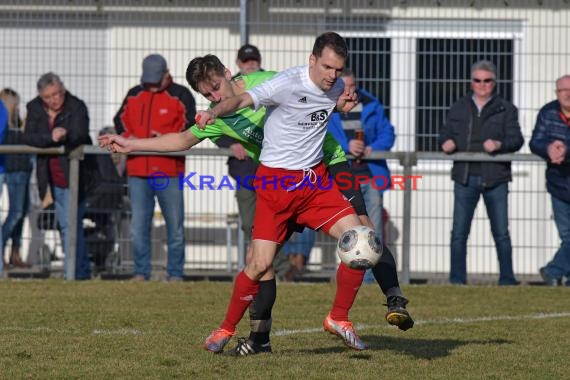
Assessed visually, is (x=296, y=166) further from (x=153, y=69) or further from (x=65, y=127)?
(x=65, y=127)

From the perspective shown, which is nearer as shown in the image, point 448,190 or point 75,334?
point 75,334

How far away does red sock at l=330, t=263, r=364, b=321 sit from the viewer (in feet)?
28.7

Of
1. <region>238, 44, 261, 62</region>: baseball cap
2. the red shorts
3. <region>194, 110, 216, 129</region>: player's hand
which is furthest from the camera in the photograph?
<region>238, 44, 261, 62</region>: baseball cap

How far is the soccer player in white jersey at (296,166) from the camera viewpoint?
8.22 meters

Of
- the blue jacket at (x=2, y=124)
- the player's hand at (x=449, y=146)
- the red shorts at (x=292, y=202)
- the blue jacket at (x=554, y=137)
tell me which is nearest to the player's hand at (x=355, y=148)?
the player's hand at (x=449, y=146)

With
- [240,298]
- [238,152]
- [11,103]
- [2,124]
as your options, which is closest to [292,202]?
[240,298]

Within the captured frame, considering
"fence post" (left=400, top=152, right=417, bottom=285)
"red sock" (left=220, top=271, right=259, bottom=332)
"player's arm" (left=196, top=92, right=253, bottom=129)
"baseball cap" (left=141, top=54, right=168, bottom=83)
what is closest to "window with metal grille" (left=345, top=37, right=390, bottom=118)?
"fence post" (left=400, top=152, right=417, bottom=285)

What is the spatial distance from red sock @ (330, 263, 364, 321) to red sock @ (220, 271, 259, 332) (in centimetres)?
56

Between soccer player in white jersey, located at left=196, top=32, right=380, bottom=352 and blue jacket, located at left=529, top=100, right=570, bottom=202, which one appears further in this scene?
blue jacket, located at left=529, top=100, right=570, bottom=202

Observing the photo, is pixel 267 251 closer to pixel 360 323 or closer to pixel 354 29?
pixel 360 323

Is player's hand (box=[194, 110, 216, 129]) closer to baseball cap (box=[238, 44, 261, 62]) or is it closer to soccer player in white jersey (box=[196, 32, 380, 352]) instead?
soccer player in white jersey (box=[196, 32, 380, 352])

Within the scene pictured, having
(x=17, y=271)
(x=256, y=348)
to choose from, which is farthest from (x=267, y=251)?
(x=17, y=271)

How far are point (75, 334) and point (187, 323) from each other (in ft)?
3.65

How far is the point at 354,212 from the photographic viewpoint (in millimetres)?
8656
